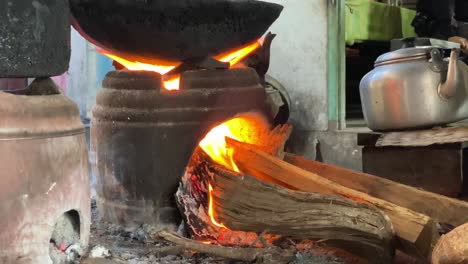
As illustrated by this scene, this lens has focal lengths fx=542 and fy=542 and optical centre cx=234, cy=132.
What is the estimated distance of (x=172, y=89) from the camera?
160 centimetres

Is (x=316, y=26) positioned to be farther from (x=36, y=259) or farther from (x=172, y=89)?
(x=36, y=259)

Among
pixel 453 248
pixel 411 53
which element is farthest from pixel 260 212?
pixel 411 53

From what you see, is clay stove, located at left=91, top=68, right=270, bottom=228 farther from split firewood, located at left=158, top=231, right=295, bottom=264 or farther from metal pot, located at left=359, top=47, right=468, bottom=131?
metal pot, located at left=359, top=47, right=468, bottom=131

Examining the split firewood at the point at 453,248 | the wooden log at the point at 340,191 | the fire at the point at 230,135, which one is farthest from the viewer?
the fire at the point at 230,135

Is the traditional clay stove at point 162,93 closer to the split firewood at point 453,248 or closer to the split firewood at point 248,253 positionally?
the split firewood at point 248,253

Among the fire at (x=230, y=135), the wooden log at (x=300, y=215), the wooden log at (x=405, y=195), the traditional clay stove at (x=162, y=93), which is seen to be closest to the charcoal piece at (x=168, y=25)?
the traditional clay stove at (x=162, y=93)

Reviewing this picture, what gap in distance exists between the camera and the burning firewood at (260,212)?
4.02 feet

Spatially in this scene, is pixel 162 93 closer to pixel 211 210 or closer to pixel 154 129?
pixel 154 129

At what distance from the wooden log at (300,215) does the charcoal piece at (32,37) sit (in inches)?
22.4

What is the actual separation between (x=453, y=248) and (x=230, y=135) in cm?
90

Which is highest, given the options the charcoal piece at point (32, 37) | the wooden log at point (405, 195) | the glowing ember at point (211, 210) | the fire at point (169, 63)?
the charcoal piece at point (32, 37)

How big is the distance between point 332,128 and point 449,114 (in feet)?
1.80

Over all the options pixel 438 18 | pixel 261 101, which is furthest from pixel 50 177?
pixel 438 18

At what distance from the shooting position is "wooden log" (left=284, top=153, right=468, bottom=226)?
1321 mm
